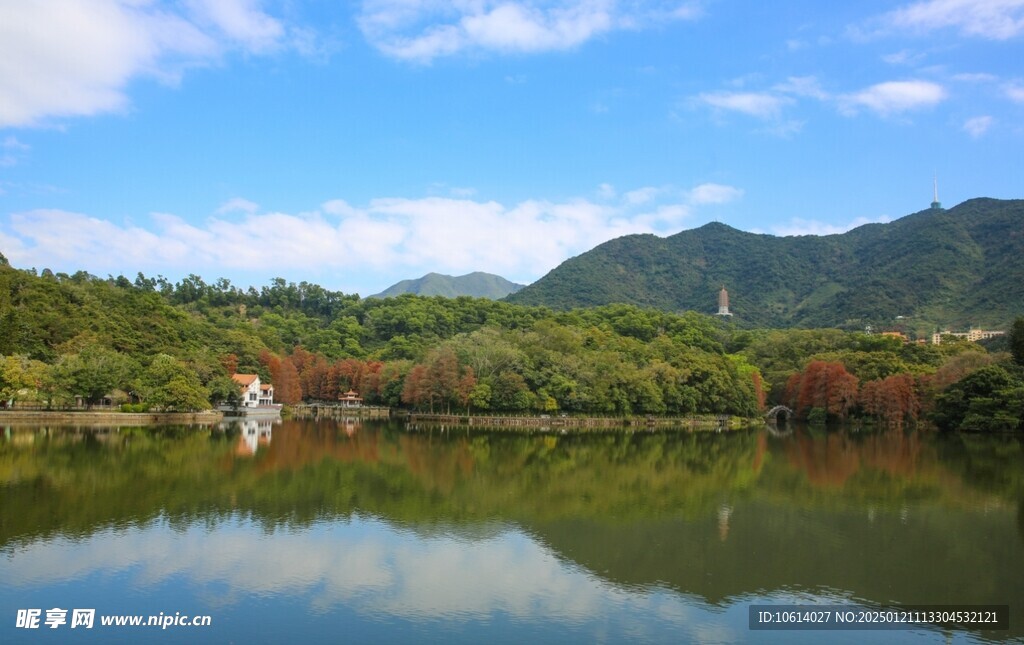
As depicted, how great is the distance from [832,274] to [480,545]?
484ft

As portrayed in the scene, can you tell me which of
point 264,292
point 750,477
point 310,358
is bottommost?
point 750,477

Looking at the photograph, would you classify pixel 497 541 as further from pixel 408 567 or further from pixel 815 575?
pixel 815 575

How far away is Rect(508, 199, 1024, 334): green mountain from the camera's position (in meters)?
106

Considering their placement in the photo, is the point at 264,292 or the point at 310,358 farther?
the point at 264,292

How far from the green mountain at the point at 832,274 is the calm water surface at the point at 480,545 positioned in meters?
84.5

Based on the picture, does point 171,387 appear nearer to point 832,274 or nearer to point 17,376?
point 17,376

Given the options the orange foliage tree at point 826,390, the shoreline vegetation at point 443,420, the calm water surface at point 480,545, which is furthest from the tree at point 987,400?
the calm water surface at point 480,545

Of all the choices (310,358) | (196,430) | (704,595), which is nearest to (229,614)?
(704,595)

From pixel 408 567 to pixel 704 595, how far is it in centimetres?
501

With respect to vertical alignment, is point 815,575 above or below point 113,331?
below

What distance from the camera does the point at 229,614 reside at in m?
10.2

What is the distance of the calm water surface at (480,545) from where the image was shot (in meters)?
10.3

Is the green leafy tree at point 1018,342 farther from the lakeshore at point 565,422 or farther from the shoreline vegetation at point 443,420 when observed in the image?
the lakeshore at point 565,422

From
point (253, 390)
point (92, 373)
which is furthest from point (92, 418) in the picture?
point (253, 390)
